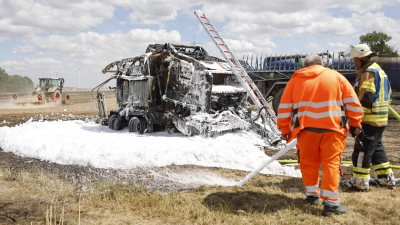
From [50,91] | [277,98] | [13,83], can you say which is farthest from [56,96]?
[13,83]

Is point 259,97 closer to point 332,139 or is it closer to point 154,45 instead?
point 154,45

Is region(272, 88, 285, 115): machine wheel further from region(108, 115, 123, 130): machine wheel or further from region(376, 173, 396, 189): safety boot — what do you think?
region(376, 173, 396, 189): safety boot

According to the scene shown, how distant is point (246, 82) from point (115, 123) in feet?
13.3

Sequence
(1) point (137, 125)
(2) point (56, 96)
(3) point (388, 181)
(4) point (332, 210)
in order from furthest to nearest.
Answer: (2) point (56, 96)
(1) point (137, 125)
(3) point (388, 181)
(4) point (332, 210)

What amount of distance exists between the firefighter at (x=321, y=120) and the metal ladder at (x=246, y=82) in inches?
162

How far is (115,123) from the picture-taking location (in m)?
10.7

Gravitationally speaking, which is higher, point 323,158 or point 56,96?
point 56,96

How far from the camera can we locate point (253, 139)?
851 centimetres

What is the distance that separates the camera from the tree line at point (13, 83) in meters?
62.2

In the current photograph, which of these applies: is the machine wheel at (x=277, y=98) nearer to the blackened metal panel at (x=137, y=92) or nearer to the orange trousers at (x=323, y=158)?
the blackened metal panel at (x=137, y=92)

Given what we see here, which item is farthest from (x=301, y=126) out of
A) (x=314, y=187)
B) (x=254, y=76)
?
(x=254, y=76)

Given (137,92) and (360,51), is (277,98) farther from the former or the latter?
(360,51)

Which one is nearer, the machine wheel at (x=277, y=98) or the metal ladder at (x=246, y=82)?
the metal ladder at (x=246, y=82)

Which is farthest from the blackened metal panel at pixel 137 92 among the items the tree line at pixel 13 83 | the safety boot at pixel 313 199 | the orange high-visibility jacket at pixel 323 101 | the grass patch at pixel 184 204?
Result: the tree line at pixel 13 83
